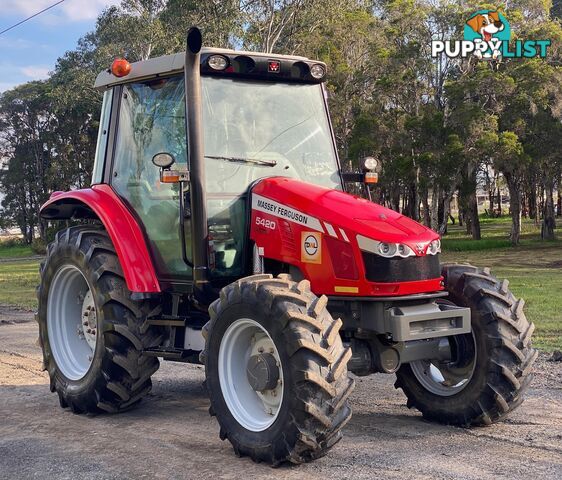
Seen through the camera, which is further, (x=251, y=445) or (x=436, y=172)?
(x=436, y=172)

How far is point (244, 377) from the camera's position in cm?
516

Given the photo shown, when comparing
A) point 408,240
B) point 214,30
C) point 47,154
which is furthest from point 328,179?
point 47,154

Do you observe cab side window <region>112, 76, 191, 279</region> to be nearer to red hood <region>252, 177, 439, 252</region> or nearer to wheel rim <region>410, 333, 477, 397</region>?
red hood <region>252, 177, 439, 252</region>

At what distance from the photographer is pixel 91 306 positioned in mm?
6535

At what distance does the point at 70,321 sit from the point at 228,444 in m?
2.27

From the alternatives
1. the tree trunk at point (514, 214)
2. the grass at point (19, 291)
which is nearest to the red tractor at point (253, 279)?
the grass at point (19, 291)

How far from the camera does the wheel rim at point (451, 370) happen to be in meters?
5.66

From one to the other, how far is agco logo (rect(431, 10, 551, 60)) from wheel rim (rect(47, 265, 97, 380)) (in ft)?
97.0

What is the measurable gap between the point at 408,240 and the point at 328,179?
130cm

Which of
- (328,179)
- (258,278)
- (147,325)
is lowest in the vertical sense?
(147,325)

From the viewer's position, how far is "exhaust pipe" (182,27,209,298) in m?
5.55

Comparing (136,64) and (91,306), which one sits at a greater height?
(136,64)

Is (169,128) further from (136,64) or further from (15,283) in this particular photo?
(15,283)

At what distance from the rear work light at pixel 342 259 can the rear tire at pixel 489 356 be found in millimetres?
1027
